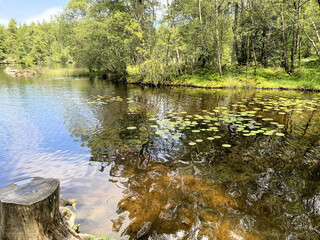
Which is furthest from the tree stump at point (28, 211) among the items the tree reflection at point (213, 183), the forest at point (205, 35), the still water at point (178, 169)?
the forest at point (205, 35)

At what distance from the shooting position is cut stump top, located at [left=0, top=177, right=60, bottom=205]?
6.03 ft

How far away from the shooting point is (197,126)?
7.88 meters

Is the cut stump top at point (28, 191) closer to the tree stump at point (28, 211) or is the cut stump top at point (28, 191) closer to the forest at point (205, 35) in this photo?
the tree stump at point (28, 211)

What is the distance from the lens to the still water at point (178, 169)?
3.07 m

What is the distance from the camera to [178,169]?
465 centimetres

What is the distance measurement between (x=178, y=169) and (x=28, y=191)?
3.29 metres

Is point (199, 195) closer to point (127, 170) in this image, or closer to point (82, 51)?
point (127, 170)

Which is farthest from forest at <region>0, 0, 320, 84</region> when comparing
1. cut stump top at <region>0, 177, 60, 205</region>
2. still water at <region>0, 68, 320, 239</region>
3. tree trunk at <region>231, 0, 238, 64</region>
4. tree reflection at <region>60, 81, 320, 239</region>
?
cut stump top at <region>0, 177, 60, 205</region>

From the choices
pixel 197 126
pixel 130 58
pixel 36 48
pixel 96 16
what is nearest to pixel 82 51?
pixel 96 16

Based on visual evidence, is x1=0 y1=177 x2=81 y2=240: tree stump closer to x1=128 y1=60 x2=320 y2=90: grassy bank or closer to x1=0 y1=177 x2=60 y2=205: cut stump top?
x1=0 y1=177 x2=60 y2=205: cut stump top

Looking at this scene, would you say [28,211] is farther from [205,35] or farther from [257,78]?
[205,35]

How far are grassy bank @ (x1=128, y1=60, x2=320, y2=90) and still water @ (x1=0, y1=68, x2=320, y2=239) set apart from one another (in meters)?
10.6

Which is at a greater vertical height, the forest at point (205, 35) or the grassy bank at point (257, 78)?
the forest at point (205, 35)

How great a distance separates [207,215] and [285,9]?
22157 mm
